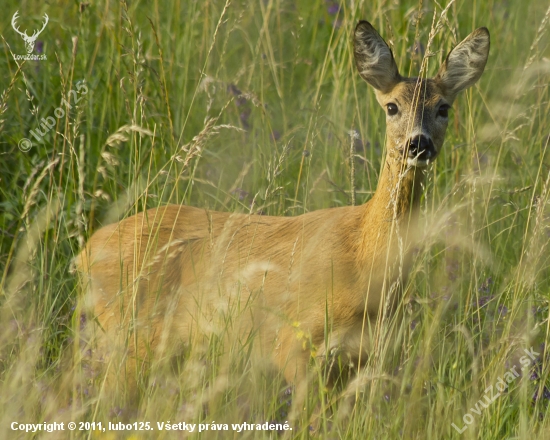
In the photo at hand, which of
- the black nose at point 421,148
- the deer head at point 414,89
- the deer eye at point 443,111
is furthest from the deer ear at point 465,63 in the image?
the black nose at point 421,148

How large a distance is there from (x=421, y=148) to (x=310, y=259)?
699mm

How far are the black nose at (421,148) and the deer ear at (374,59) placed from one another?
0.57 meters

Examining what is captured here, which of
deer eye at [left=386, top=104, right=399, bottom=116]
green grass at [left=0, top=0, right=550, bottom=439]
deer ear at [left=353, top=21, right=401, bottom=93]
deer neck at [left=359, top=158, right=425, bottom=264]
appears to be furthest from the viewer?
deer ear at [left=353, top=21, right=401, bottom=93]

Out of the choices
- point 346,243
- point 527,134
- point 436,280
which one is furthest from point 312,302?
point 527,134

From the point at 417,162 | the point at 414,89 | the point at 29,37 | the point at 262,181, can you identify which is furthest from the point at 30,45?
the point at 417,162

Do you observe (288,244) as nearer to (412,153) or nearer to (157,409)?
(412,153)

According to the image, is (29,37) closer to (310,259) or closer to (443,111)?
(310,259)

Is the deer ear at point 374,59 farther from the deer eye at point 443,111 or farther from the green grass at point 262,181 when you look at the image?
the deer eye at point 443,111

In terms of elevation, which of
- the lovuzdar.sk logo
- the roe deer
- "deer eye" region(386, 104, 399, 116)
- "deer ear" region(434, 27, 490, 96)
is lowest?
the roe deer

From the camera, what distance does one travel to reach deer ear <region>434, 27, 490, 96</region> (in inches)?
156

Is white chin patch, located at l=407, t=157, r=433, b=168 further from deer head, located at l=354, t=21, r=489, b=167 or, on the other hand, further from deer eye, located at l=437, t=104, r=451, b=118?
deer eye, located at l=437, t=104, r=451, b=118

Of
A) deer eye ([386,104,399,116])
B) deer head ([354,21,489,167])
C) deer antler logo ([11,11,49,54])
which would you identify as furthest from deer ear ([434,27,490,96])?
deer antler logo ([11,11,49,54])

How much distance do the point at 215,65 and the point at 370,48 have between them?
1.73 m

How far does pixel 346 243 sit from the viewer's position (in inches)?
147
